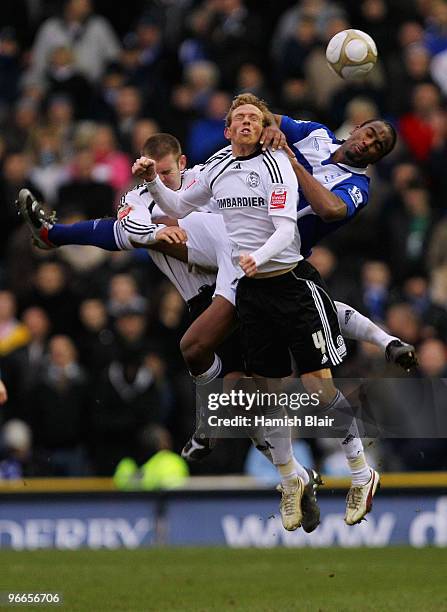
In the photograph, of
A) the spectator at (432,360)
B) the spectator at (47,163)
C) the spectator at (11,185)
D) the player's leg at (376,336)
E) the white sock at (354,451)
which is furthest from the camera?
the spectator at (47,163)

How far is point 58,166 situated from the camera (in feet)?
64.6

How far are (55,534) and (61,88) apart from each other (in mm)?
6634

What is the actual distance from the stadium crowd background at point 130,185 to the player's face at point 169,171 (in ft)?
13.0

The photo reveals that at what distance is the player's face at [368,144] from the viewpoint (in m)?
12.1

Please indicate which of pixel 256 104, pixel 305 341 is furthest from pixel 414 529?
pixel 256 104

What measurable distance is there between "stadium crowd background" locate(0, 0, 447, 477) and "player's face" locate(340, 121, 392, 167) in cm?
428

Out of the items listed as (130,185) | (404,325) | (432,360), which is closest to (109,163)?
(130,185)

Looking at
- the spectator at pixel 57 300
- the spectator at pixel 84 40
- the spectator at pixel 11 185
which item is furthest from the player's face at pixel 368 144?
the spectator at pixel 84 40

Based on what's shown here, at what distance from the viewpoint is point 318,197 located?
11805 millimetres

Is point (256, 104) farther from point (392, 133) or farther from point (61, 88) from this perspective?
point (61, 88)

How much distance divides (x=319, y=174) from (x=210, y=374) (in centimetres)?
171

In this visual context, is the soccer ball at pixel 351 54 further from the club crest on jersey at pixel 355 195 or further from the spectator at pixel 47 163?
the spectator at pixel 47 163

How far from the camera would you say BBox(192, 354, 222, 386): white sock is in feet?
41.5

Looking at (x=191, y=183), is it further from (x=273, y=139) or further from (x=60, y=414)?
(x=60, y=414)
